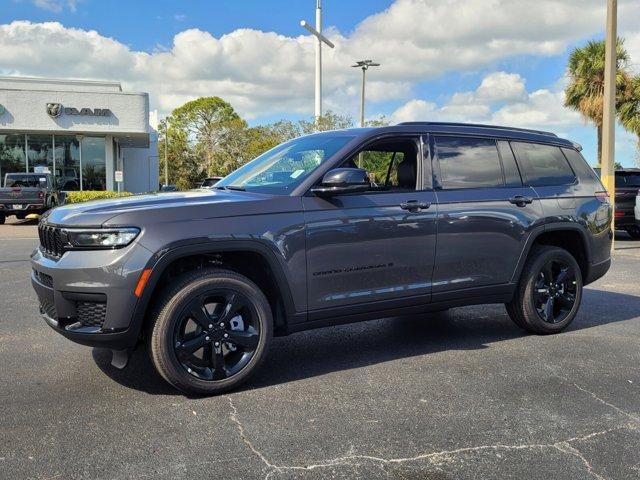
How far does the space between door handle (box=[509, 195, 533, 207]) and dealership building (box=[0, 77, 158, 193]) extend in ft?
75.8

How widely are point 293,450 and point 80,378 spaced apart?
1922 mm

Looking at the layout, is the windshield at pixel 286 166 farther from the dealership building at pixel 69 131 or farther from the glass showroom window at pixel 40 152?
the glass showroom window at pixel 40 152

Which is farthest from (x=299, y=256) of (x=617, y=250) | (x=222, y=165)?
(x=222, y=165)

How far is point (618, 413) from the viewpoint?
3.80m

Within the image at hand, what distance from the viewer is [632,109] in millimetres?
26078

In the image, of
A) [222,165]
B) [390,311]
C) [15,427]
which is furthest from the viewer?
[222,165]

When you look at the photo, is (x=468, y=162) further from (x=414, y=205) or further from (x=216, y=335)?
(x=216, y=335)

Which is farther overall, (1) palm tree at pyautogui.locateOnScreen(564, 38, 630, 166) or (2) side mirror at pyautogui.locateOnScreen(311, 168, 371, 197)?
(1) palm tree at pyautogui.locateOnScreen(564, 38, 630, 166)

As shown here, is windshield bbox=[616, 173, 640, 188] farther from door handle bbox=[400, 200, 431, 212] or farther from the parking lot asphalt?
door handle bbox=[400, 200, 431, 212]

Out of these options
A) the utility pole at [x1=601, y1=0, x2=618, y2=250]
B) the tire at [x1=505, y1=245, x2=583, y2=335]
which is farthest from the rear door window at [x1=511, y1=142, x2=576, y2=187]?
the utility pole at [x1=601, y1=0, x2=618, y2=250]

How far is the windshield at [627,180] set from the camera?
15039 millimetres

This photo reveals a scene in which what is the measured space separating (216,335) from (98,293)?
0.79 metres

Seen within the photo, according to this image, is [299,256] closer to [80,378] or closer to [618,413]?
[80,378]

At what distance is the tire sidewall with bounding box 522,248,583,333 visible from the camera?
545 centimetres
